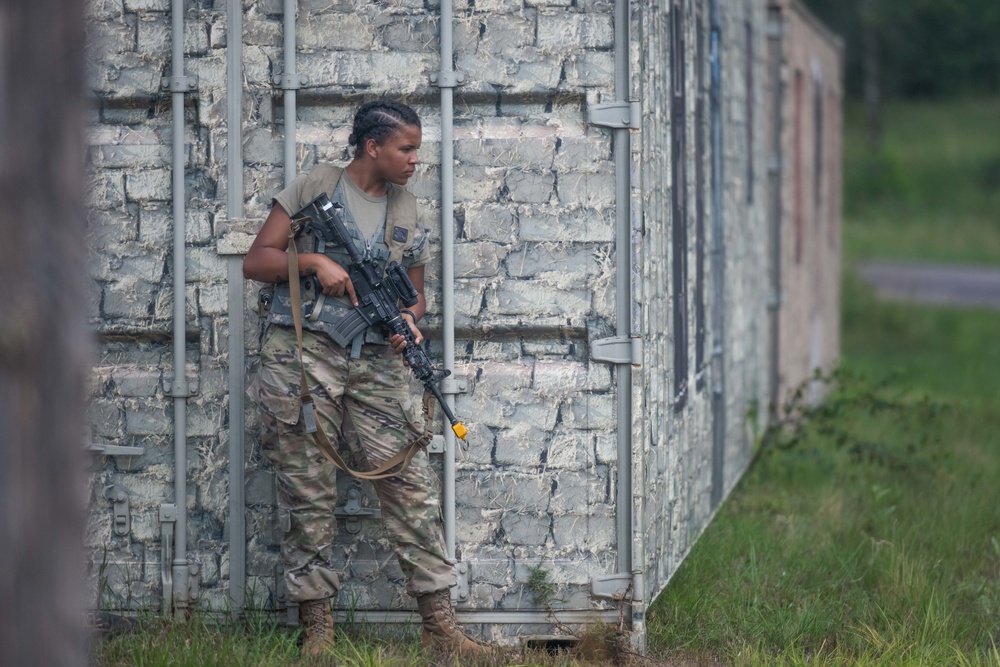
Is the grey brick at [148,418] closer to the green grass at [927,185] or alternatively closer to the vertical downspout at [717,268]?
the vertical downspout at [717,268]

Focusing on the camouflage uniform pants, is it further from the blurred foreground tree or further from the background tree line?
the background tree line

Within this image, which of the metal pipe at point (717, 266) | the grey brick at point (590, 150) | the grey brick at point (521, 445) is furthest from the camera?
the metal pipe at point (717, 266)

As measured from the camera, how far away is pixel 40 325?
247cm

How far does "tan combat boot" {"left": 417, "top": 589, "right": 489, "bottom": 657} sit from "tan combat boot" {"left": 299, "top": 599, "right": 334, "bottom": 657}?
0.33m

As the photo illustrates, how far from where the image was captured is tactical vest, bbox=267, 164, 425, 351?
4855mm

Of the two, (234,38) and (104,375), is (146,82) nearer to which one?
(234,38)

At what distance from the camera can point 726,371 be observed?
757 centimetres

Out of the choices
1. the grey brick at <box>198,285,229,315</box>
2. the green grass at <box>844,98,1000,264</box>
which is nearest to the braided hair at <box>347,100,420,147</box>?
the grey brick at <box>198,285,229,315</box>

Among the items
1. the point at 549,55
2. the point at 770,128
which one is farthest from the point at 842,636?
the point at 770,128

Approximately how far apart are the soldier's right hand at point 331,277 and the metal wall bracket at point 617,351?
91cm

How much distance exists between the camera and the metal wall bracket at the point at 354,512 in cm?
514

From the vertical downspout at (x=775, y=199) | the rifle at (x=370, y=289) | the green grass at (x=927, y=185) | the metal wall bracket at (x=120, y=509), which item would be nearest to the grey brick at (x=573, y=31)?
the rifle at (x=370, y=289)

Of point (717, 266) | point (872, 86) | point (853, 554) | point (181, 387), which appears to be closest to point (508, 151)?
point (181, 387)

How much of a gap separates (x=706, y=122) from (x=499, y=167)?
2.10m
